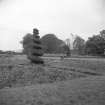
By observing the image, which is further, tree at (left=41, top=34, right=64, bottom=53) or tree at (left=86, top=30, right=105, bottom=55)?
tree at (left=41, top=34, right=64, bottom=53)

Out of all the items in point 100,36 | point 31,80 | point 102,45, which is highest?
point 100,36

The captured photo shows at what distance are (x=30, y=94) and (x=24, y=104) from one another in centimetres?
100

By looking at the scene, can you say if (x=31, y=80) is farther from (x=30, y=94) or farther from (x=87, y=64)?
(x=87, y=64)

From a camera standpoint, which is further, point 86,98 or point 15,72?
point 15,72

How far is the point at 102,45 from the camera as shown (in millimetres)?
34125

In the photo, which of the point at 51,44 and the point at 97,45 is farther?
the point at 51,44

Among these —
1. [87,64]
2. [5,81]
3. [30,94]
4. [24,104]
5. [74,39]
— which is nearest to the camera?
[24,104]

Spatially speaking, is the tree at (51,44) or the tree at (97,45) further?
the tree at (51,44)

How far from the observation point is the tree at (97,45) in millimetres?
33906

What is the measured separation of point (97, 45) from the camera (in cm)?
3456

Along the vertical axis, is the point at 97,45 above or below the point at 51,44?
below

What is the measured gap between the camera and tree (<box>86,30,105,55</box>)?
33906 mm

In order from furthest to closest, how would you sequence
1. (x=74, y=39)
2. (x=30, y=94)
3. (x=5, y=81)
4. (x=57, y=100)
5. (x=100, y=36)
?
(x=74, y=39), (x=100, y=36), (x=5, y=81), (x=30, y=94), (x=57, y=100)

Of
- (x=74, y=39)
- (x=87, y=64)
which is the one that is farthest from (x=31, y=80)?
(x=74, y=39)
